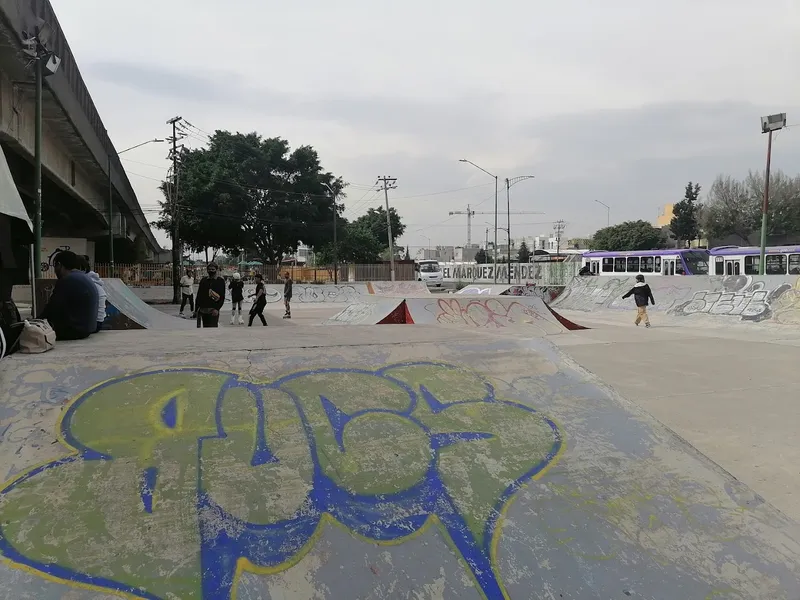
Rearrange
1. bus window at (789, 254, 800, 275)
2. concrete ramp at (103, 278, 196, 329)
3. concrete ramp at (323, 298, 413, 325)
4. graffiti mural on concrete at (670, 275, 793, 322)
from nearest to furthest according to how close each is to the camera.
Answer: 1. concrete ramp at (103, 278, 196, 329)
2. concrete ramp at (323, 298, 413, 325)
3. graffiti mural on concrete at (670, 275, 793, 322)
4. bus window at (789, 254, 800, 275)

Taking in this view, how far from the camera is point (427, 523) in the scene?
2768 mm

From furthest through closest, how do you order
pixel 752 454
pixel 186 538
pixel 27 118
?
pixel 27 118 < pixel 752 454 < pixel 186 538

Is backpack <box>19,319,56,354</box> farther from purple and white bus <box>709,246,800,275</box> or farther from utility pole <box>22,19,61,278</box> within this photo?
purple and white bus <box>709,246,800,275</box>

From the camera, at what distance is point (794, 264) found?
21.6 metres

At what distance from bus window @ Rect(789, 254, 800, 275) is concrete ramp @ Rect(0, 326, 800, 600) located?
22983mm

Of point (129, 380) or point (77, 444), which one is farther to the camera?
point (129, 380)

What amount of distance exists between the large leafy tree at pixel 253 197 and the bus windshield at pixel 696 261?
2911 centimetres

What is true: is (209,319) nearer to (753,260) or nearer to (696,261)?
(753,260)

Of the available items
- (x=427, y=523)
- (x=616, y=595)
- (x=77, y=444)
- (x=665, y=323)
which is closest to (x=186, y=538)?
(x=77, y=444)

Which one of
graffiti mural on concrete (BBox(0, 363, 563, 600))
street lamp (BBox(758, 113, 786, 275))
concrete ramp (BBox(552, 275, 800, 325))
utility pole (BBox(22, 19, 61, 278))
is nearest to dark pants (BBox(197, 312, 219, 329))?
utility pole (BBox(22, 19, 61, 278))

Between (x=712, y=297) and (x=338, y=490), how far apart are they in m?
18.1

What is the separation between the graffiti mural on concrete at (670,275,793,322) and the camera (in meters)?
15.2

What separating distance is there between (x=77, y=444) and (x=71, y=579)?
33.8 inches

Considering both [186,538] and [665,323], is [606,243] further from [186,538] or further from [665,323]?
[186,538]
